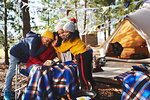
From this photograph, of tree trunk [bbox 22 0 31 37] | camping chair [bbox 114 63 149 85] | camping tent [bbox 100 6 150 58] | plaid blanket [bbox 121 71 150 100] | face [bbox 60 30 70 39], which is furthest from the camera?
camping tent [bbox 100 6 150 58]

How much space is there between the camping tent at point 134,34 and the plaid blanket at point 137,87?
4.06m

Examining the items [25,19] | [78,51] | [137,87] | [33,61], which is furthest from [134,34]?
[33,61]

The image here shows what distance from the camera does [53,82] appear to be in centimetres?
216

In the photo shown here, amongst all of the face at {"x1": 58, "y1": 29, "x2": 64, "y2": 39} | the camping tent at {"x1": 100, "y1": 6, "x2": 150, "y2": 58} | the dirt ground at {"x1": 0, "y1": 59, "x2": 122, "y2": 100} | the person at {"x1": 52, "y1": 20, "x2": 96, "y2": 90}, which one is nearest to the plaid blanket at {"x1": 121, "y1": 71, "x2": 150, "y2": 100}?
the person at {"x1": 52, "y1": 20, "x2": 96, "y2": 90}

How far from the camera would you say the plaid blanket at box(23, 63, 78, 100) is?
2.02 meters

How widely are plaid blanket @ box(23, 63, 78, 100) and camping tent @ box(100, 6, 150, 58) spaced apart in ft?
14.2

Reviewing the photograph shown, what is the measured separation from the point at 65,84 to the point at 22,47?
93cm

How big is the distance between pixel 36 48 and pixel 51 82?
0.58 m

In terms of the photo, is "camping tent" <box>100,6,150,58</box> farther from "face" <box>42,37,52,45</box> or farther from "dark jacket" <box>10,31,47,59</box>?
"dark jacket" <box>10,31,47,59</box>

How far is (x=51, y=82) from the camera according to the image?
2156 millimetres

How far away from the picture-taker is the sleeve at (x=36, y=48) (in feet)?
7.46

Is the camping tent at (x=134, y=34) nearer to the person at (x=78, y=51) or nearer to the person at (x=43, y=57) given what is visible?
the person at (x=78, y=51)

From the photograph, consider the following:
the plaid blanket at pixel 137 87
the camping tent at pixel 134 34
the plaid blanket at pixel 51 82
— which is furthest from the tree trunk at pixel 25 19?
the plaid blanket at pixel 137 87

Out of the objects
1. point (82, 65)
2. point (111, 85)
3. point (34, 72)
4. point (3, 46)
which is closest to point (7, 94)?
point (34, 72)
